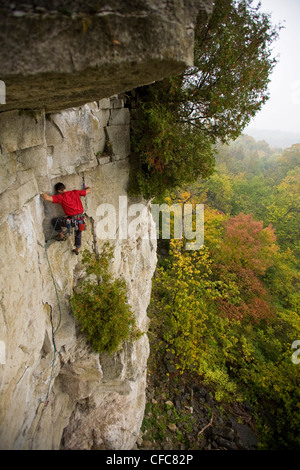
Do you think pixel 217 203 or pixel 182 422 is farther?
pixel 217 203

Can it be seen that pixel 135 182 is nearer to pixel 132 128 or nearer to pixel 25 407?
pixel 132 128

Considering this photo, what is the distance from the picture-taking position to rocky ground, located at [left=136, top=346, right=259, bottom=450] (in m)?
8.74

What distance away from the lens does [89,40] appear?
189 centimetres

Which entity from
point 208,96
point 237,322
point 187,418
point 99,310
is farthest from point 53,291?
point 237,322

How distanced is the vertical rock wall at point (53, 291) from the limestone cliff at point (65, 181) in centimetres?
3

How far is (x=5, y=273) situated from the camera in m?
3.48

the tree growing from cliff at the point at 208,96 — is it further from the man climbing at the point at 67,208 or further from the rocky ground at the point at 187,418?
the rocky ground at the point at 187,418

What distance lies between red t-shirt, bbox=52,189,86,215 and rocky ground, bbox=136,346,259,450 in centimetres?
863

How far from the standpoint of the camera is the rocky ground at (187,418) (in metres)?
8.74

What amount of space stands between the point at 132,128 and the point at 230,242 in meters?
11.3

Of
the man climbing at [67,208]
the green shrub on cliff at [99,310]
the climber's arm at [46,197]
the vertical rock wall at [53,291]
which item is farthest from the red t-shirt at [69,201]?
the green shrub on cliff at [99,310]

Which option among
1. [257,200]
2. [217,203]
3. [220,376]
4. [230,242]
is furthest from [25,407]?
[257,200]

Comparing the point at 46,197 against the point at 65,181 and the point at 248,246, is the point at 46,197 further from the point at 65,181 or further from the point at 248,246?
the point at 248,246

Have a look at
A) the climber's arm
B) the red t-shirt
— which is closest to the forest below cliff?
the red t-shirt
